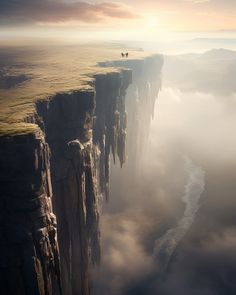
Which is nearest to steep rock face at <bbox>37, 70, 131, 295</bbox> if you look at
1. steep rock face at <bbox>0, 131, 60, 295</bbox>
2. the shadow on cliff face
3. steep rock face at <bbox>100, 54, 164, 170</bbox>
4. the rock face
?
the rock face

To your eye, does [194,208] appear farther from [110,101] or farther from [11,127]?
[11,127]

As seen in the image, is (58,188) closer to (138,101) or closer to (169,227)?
(169,227)

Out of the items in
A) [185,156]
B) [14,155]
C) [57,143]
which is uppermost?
[14,155]

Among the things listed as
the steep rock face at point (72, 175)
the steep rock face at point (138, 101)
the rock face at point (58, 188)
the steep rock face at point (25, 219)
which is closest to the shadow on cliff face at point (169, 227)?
the steep rock face at point (138, 101)

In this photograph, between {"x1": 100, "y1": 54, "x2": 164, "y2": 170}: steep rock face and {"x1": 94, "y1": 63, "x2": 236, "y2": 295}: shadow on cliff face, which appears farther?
{"x1": 100, "y1": 54, "x2": 164, "y2": 170}: steep rock face

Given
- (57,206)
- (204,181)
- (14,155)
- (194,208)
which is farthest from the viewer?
(204,181)

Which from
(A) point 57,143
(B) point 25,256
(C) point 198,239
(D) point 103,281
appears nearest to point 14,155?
(B) point 25,256

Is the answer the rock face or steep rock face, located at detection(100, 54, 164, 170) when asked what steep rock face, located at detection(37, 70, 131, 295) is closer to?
the rock face
